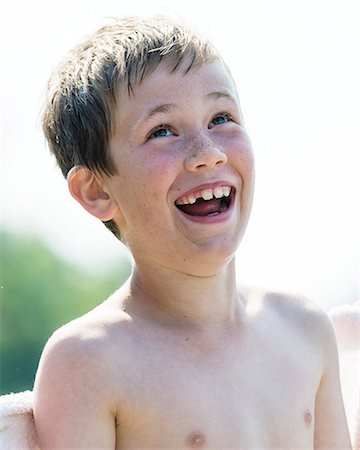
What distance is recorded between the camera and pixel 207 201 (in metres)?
1.85

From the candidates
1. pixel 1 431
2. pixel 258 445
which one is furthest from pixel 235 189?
pixel 1 431

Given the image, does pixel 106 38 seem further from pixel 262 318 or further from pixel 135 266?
pixel 262 318

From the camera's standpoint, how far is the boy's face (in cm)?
180

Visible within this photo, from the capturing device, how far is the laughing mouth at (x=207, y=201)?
5.94 ft

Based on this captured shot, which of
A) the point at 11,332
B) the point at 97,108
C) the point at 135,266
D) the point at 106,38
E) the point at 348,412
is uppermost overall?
the point at 106,38

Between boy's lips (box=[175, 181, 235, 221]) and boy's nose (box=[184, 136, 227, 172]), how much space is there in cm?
4

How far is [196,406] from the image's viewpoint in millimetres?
1801

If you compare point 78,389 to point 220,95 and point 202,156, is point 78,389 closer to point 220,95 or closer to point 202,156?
point 202,156

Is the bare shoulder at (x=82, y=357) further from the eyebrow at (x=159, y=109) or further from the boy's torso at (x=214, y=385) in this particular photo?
the eyebrow at (x=159, y=109)

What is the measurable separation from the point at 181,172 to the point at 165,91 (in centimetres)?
17

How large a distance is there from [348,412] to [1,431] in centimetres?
95

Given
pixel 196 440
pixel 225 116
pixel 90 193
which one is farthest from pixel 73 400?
pixel 225 116

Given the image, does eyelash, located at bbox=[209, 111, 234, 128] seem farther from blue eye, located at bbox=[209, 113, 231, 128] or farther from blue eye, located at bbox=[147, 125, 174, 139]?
blue eye, located at bbox=[147, 125, 174, 139]

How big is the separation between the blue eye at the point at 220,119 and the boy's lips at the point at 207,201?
0.46 ft
